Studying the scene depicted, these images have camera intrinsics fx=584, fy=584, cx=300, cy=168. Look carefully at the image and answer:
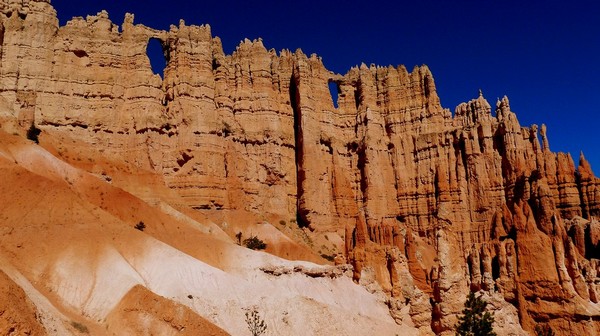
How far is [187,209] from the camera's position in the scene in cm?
4978

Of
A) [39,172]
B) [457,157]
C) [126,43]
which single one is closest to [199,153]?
[126,43]

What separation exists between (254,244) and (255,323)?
55.1ft

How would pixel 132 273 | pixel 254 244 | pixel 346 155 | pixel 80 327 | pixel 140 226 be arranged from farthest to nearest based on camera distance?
pixel 346 155 → pixel 254 244 → pixel 140 226 → pixel 132 273 → pixel 80 327

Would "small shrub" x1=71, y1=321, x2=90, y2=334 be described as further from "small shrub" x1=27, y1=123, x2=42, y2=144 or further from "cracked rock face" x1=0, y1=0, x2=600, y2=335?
"small shrub" x1=27, y1=123, x2=42, y2=144

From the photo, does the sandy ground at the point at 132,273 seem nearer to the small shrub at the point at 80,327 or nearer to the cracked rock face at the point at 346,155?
the small shrub at the point at 80,327

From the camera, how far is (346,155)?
67.2 m

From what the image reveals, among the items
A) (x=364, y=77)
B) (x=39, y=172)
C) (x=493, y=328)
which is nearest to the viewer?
(x=39, y=172)

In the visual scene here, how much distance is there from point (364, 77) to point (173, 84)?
25.0 metres

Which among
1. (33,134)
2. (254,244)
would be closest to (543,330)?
(254,244)

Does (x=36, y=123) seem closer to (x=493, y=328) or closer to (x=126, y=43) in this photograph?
(x=126, y=43)

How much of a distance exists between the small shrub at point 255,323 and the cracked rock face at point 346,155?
1364 centimetres

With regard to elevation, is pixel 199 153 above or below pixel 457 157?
below

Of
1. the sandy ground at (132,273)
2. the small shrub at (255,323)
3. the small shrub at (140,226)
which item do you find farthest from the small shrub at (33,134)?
the small shrub at (255,323)

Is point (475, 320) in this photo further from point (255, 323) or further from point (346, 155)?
point (346, 155)
